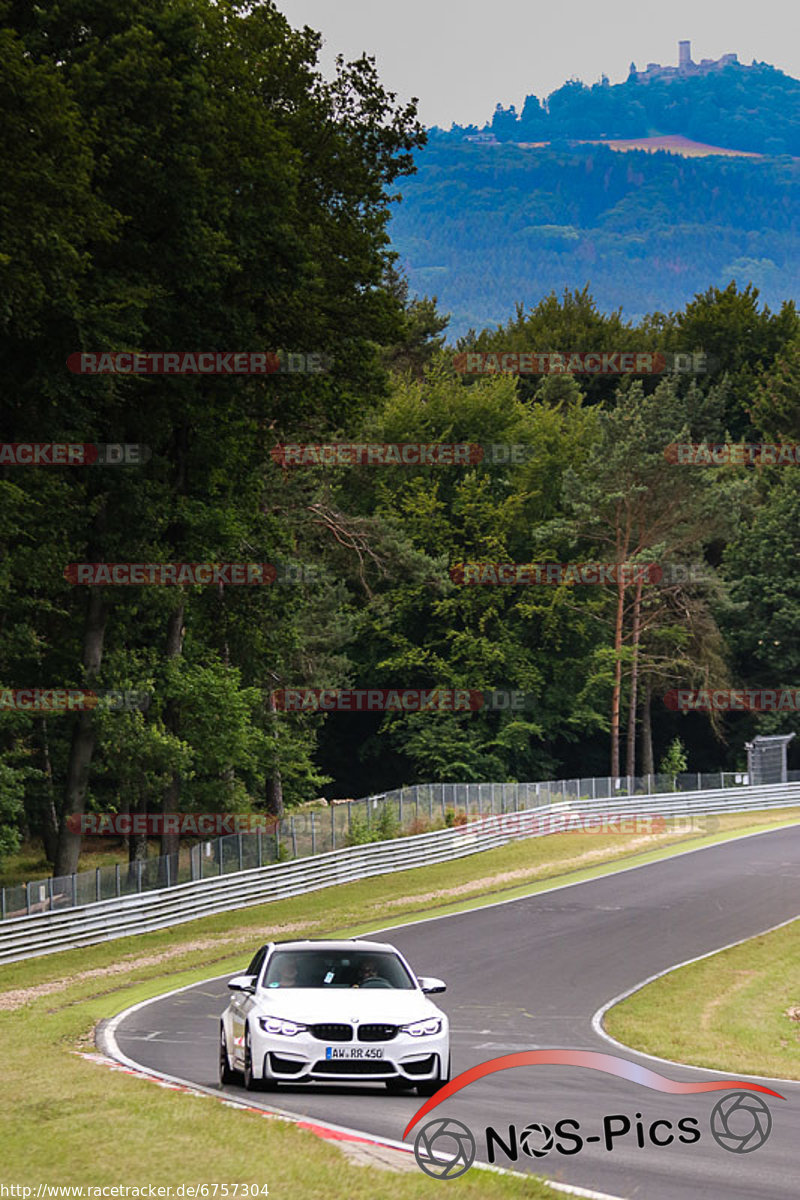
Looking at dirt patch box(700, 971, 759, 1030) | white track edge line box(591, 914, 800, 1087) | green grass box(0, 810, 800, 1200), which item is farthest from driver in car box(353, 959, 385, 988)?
dirt patch box(700, 971, 759, 1030)

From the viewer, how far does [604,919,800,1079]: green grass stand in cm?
1734

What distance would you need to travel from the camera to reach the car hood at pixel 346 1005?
12.3 metres

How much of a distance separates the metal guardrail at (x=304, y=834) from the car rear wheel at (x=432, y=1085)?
19.3 meters

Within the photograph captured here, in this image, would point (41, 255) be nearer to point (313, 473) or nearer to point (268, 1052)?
point (268, 1052)

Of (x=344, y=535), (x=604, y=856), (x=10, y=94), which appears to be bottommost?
(x=604, y=856)

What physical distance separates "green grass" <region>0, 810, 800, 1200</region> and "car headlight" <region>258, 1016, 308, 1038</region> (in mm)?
935

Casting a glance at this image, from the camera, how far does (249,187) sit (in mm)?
31312

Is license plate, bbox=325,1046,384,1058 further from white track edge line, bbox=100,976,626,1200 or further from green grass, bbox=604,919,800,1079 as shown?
green grass, bbox=604,919,800,1079

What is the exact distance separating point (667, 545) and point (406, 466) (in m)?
14.7

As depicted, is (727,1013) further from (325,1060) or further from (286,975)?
(325,1060)

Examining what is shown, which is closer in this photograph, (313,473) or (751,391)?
(313,473)

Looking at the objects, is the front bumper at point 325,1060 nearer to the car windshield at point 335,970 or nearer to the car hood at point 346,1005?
the car hood at point 346,1005

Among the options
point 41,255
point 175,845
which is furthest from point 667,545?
point 41,255
